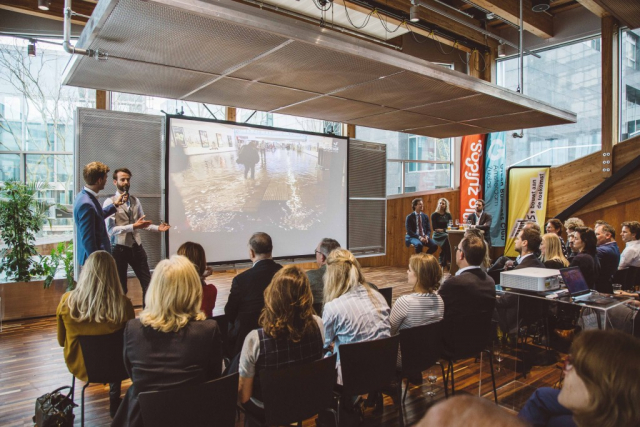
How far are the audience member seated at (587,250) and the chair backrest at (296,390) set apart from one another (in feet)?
9.64

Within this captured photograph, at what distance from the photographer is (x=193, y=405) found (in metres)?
1.68

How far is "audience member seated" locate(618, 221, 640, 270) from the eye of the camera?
4750 millimetres

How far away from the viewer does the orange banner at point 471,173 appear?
9.55 metres

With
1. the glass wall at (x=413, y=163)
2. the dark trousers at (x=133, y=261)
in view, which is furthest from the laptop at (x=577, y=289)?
the glass wall at (x=413, y=163)

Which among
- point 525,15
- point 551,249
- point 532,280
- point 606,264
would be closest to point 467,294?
point 532,280

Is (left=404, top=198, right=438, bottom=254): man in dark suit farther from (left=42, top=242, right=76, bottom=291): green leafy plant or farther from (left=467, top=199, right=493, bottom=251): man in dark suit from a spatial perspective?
(left=42, top=242, right=76, bottom=291): green leafy plant

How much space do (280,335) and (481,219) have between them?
741 cm

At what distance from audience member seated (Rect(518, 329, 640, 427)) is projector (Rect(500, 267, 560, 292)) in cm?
209

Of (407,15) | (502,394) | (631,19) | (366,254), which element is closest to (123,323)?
(502,394)

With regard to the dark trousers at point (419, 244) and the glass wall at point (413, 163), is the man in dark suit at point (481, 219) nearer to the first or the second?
the dark trousers at point (419, 244)

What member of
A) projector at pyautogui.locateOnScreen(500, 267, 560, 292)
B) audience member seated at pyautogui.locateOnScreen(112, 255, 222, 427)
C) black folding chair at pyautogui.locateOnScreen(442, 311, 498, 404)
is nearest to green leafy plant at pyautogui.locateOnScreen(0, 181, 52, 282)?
audience member seated at pyautogui.locateOnScreen(112, 255, 222, 427)

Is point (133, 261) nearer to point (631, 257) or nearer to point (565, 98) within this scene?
point (631, 257)

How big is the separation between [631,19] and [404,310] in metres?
5.20

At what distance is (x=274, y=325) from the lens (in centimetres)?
199
